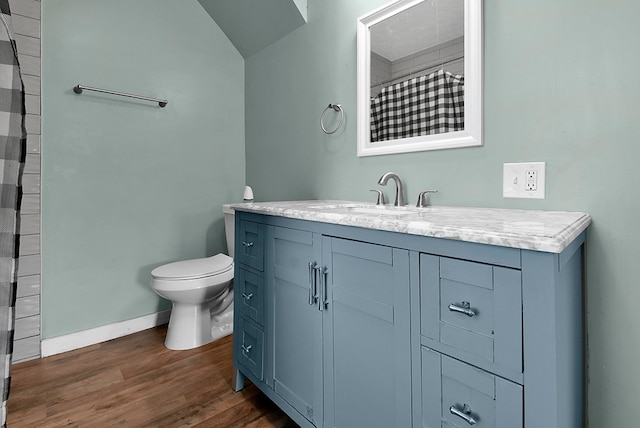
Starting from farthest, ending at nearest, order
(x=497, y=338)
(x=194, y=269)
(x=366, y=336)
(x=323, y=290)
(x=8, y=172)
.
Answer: (x=194, y=269), (x=323, y=290), (x=366, y=336), (x=497, y=338), (x=8, y=172)

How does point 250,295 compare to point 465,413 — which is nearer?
point 465,413

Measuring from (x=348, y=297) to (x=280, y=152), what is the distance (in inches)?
58.0

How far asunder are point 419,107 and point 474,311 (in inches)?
39.6

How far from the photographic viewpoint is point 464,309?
0.78 meters

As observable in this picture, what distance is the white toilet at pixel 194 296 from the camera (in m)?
1.87

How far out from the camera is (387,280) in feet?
3.11

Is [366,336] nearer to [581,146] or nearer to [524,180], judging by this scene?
[524,180]

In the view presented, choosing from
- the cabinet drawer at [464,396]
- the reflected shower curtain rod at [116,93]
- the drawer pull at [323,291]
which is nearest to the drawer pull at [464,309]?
the cabinet drawer at [464,396]

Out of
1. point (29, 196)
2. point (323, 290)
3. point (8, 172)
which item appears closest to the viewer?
point (8, 172)

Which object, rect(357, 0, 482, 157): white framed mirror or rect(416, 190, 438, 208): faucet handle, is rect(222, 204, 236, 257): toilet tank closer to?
rect(357, 0, 482, 157): white framed mirror

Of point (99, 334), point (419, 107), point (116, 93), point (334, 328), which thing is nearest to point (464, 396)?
point (334, 328)

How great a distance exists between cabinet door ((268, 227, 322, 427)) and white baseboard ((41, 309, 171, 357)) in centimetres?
134

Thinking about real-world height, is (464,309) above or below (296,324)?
above

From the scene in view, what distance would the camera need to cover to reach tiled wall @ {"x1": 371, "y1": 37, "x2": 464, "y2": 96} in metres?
1.35
